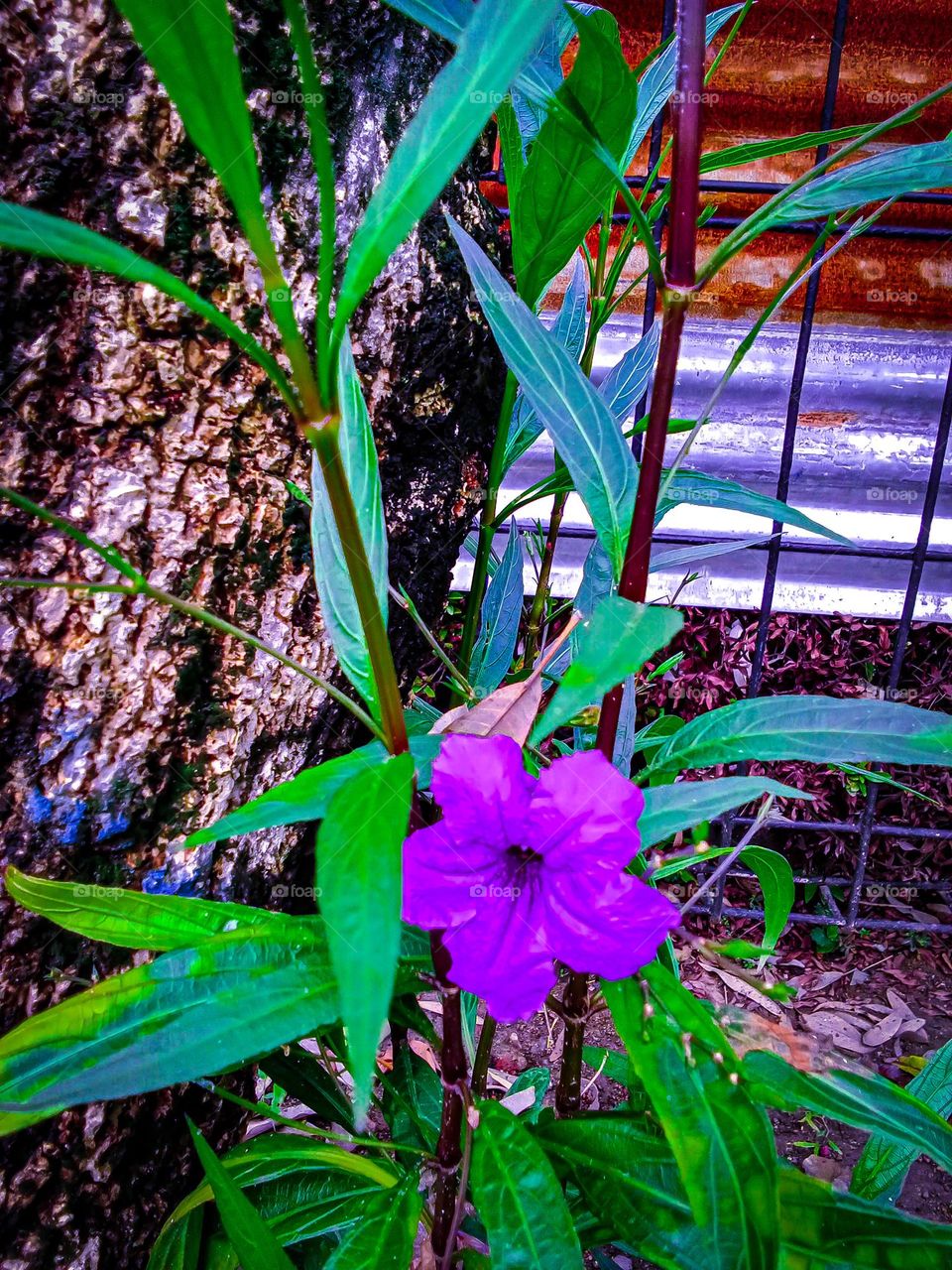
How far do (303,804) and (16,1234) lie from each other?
522 mm

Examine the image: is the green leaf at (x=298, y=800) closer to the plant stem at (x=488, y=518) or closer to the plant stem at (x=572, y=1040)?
the plant stem at (x=572, y=1040)

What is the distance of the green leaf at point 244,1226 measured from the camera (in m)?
0.57

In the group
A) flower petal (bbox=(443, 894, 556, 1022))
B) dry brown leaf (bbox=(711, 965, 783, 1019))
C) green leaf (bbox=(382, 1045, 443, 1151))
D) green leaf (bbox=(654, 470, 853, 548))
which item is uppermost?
green leaf (bbox=(654, 470, 853, 548))

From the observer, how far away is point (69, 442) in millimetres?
678

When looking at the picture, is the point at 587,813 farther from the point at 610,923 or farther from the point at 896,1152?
the point at 896,1152

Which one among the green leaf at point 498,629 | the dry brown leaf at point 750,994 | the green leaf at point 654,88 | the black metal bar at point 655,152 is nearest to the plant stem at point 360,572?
the green leaf at point 498,629

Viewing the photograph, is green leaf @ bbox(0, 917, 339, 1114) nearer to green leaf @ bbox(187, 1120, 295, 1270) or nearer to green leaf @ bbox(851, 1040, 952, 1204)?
green leaf @ bbox(187, 1120, 295, 1270)

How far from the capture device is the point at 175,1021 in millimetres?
470

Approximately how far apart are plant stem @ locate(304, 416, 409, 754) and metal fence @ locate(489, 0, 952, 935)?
1157 mm

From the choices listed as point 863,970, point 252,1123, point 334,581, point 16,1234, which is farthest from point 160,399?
point 863,970

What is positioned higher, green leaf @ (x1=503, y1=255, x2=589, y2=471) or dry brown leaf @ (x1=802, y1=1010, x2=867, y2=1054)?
green leaf @ (x1=503, y1=255, x2=589, y2=471)

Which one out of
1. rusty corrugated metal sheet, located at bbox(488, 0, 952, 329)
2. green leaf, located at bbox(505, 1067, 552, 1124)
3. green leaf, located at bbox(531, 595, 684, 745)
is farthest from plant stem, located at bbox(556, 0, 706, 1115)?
rusty corrugated metal sheet, located at bbox(488, 0, 952, 329)

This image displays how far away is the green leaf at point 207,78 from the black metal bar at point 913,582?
149cm

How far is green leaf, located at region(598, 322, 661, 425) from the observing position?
2.87 ft
